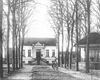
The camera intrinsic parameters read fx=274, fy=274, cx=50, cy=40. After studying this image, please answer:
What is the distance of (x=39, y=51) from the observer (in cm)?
7125

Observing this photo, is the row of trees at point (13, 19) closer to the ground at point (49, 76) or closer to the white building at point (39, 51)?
the ground at point (49, 76)

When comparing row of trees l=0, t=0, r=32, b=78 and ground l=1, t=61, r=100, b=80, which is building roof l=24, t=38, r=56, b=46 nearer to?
row of trees l=0, t=0, r=32, b=78

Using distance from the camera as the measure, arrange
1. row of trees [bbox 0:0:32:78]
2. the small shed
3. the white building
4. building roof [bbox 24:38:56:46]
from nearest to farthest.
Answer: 1. row of trees [bbox 0:0:32:78]
2. the small shed
3. the white building
4. building roof [bbox 24:38:56:46]

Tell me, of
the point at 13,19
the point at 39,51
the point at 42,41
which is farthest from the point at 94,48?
the point at 42,41

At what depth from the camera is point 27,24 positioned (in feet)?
141

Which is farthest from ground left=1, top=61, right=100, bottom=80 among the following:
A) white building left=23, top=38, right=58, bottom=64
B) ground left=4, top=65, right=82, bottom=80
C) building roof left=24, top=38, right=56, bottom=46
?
building roof left=24, top=38, right=56, bottom=46

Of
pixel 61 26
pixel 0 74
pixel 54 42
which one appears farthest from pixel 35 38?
pixel 0 74

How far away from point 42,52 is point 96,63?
36.8 metres

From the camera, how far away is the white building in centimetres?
7088

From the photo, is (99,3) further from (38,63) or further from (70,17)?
(38,63)

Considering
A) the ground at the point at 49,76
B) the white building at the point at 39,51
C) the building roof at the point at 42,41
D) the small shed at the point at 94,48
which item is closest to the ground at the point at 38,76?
the ground at the point at 49,76

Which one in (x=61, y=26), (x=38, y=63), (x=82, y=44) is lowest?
(x=38, y=63)

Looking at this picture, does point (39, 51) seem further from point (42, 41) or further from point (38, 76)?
point (38, 76)

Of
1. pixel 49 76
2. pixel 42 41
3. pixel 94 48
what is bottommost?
pixel 49 76
